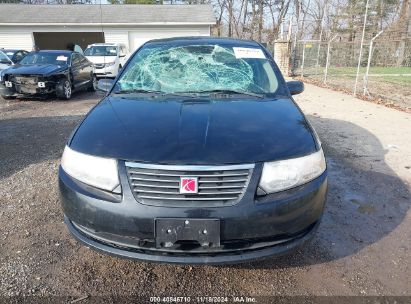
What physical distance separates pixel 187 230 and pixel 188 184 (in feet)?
0.84

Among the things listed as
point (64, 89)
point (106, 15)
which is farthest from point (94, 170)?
point (106, 15)

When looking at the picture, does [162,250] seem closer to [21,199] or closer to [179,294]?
[179,294]

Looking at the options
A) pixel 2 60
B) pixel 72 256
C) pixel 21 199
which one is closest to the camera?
pixel 72 256

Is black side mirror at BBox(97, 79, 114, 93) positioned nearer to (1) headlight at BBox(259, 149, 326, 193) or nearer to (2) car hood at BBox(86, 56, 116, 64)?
(1) headlight at BBox(259, 149, 326, 193)

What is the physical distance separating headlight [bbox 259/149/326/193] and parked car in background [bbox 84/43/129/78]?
13366 millimetres

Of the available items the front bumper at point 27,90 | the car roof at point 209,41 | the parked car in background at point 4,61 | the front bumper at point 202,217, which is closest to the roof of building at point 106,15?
the parked car in background at point 4,61

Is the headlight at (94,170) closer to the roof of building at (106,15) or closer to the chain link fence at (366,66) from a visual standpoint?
the chain link fence at (366,66)

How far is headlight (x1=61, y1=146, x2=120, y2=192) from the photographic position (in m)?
2.12

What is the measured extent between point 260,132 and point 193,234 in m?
0.81

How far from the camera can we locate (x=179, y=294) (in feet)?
7.59

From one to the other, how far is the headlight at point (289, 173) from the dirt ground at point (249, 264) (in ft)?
2.43

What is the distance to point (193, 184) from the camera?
203 cm

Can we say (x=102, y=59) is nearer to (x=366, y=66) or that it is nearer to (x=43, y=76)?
(x=43, y=76)

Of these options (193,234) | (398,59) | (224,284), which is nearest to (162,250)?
(193,234)
